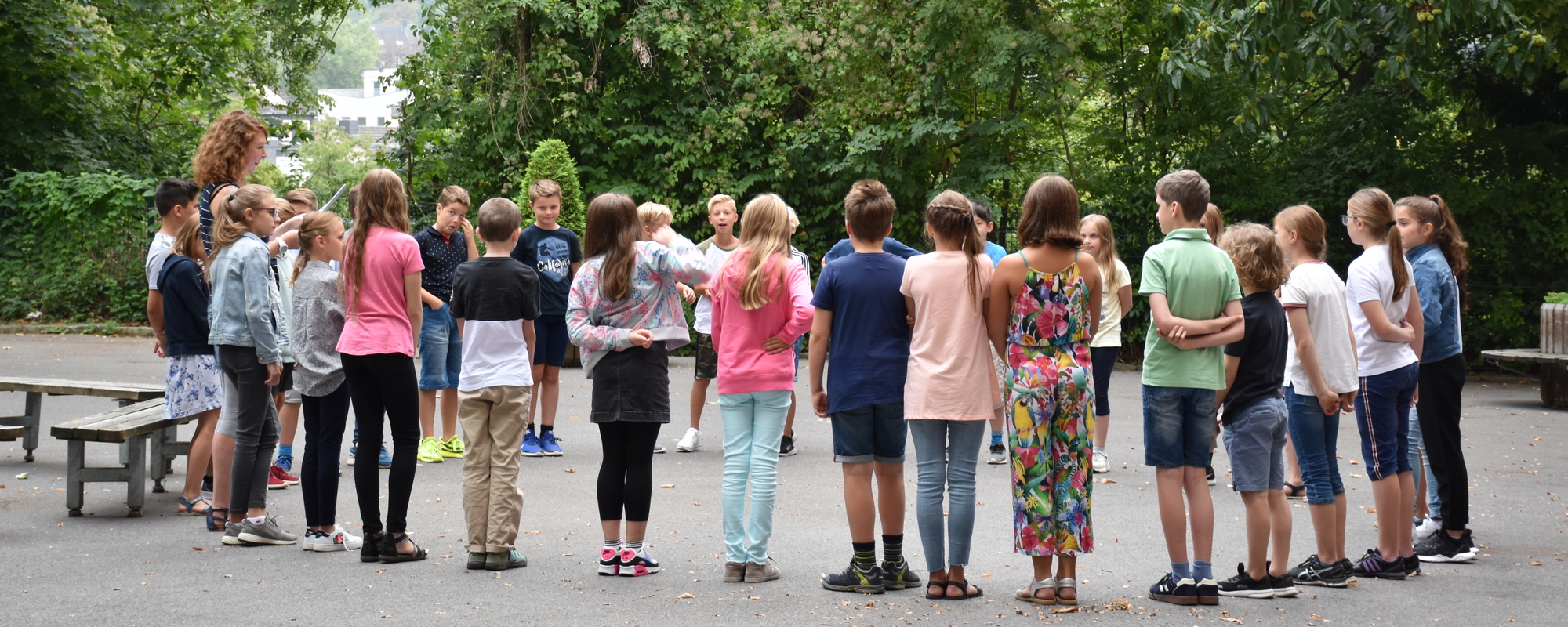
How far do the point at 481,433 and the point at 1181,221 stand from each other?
3.19 m

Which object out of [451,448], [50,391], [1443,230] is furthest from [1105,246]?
[50,391]

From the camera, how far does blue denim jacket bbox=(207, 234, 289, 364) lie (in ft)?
19.0

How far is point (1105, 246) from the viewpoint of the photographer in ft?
24.7

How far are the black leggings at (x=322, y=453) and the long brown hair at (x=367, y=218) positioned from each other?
568mm

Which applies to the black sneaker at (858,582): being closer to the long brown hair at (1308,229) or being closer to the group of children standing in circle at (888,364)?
the group of children standing in circle at (888,364)

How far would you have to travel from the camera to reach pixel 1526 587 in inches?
205

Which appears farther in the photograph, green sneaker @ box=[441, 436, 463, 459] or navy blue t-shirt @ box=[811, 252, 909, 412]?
green sneaker @ box=[441, 436, 463, 459]

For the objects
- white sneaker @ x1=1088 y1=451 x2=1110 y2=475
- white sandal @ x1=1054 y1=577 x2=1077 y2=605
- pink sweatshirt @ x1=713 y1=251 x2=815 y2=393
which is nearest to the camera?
white sandal @ x1=1054 y1=577 x2=1077 y2=605

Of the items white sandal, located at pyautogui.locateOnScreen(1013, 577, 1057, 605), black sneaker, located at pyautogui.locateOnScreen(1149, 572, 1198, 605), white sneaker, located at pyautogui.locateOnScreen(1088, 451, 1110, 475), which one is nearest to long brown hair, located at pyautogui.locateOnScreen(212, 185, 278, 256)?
white sandal, located at pyautogui.locateOnScreen(1013, 577, 1057, 605)

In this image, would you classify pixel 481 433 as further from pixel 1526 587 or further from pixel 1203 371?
pixel 1526 587

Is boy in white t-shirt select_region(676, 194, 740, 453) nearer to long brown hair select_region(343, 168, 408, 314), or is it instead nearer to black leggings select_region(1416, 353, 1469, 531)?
long brown hair select_region(343, 168, 408, 314)

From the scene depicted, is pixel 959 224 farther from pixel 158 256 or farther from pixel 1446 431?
pixel 158 256

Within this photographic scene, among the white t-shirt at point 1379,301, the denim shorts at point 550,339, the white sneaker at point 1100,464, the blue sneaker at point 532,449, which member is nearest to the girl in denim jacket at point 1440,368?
the white t-shirt at point 1379,301

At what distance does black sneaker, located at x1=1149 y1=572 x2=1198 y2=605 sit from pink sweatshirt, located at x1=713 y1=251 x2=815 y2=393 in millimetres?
1750
